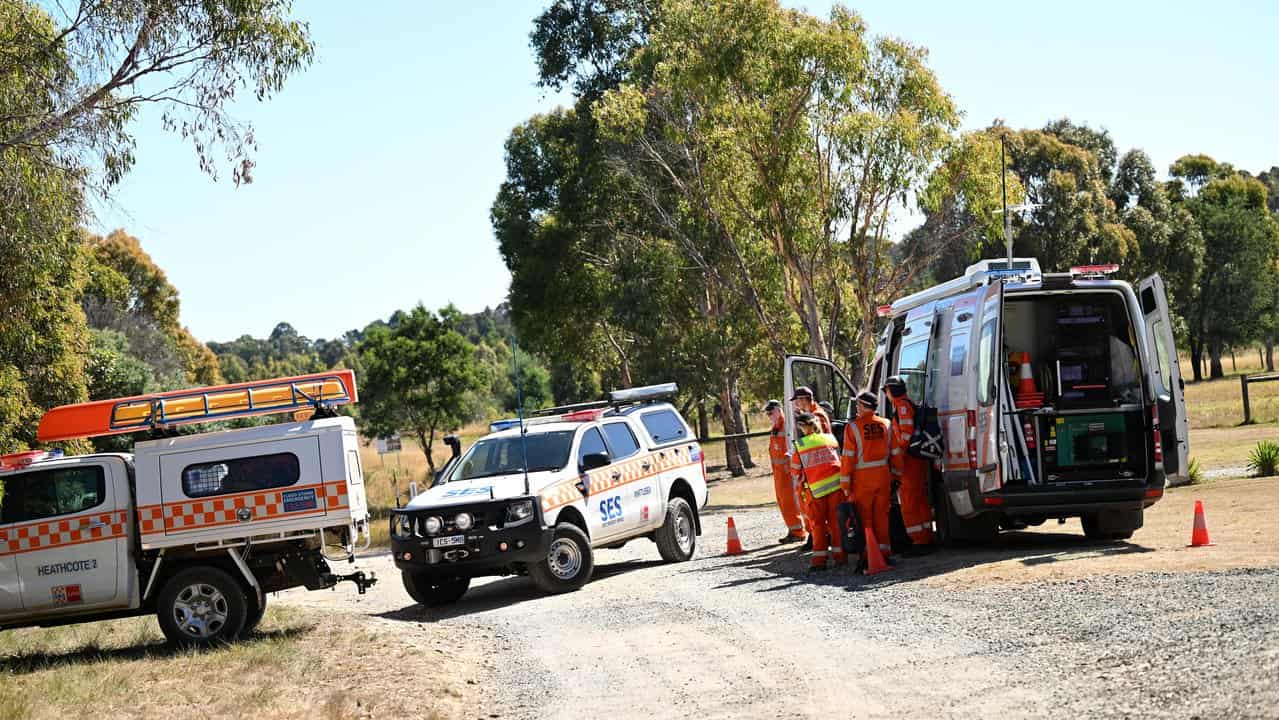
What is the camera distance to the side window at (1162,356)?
1362 cm

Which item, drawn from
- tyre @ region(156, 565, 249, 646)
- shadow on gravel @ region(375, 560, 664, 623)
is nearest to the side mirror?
shadow on gravel @ region(375, 560, 664, 623)

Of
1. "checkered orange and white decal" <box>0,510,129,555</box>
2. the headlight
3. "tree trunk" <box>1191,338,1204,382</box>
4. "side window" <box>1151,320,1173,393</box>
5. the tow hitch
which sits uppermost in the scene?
"tree trunk" <box>1191,338,1204,382</box>

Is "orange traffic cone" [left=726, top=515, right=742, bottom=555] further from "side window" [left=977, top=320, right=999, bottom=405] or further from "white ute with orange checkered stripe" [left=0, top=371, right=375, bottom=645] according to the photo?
"white ute with orange checkered stripe" [left=0, top=371, right=375, bottom=645]

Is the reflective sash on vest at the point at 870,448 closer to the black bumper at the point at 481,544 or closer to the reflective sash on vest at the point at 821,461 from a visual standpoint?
the reflective sash on vest at the point at 821,461

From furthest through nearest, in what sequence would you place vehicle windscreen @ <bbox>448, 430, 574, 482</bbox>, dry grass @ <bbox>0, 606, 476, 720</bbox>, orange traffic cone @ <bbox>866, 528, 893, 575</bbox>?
vehicle windscreen @ <bbox>448, 430, 574, 482</bbox>
orange traffic cone @ <bbox>866, 528, 893, 575</bbox>
dry grass @ <bbox>0, 606, 476, 720</bbox>

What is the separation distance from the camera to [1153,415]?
1367 cm

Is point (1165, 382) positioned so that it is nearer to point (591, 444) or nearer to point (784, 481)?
point (784, 481)

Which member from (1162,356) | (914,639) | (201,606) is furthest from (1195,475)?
(201,606)

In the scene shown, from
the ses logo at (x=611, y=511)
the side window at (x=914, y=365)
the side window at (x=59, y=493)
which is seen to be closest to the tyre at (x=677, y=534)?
the ses logo at (x=611, y=511)

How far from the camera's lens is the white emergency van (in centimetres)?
1363

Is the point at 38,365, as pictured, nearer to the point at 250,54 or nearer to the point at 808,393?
the point at 250,54

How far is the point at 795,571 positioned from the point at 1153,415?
4.01 meters

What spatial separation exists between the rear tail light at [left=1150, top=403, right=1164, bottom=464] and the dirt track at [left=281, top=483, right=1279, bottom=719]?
89cm

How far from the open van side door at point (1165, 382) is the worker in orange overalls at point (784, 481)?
5046 mm
